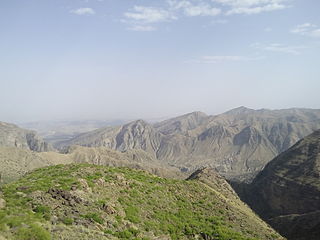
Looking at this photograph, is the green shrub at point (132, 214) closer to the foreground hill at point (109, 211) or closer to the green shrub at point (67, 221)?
the foreground hill at point (109, 211)

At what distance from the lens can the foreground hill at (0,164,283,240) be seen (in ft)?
47.1

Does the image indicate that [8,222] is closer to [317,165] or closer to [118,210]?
[118,210]

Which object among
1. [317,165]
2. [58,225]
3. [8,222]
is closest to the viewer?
[8,222]

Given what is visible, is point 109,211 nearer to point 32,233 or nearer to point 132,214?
point 132,214

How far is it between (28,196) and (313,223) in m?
50.5

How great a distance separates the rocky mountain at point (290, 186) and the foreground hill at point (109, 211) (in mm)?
60285

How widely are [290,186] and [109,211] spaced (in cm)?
9897

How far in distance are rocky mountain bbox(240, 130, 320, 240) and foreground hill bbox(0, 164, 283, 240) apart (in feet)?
198

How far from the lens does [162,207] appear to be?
77.5ft

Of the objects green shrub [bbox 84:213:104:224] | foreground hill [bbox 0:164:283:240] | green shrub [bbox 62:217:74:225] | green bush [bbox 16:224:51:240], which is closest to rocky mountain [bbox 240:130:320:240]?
foreground hill [bbox 0:164:283:240]

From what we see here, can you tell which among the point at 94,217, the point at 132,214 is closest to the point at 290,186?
the point at 132,214

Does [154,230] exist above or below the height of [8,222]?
below

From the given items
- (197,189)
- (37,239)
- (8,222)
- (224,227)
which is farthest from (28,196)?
(197,189)

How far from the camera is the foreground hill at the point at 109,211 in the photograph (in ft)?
47.1
